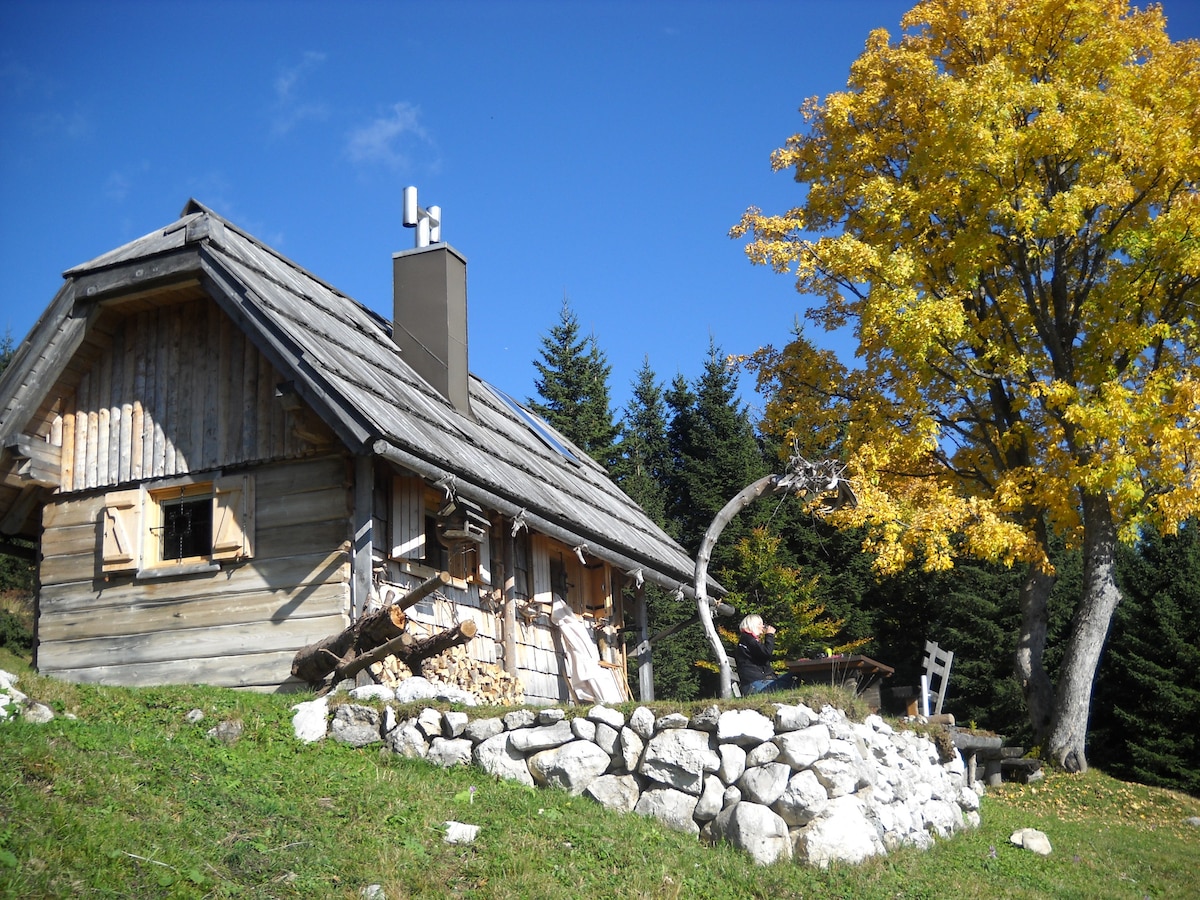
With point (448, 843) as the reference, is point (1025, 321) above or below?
above

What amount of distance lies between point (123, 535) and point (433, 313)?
18.5ft

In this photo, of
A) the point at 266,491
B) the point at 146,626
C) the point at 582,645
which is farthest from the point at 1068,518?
the point at 146,626

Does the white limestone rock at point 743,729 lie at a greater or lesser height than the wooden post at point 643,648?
lesser

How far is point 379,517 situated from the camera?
12.7 meters

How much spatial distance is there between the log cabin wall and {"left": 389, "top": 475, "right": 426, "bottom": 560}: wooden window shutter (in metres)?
0.63

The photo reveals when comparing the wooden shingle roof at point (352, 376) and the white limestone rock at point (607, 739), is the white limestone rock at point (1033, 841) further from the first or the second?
the wooden shingle roof at point (352, 376)

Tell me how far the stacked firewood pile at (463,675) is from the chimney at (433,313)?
4240 millimetres

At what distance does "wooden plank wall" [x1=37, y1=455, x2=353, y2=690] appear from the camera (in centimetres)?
1230

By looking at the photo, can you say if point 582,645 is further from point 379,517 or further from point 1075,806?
point 1075,806

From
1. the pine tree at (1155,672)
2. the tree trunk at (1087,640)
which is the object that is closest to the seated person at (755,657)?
the tree trunk at (1087,640)

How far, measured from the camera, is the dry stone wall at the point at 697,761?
953 centimetres

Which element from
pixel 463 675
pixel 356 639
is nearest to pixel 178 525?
pixel 356 639

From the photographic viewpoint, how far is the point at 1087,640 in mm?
17547

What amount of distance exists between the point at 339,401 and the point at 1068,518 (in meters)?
11.3
